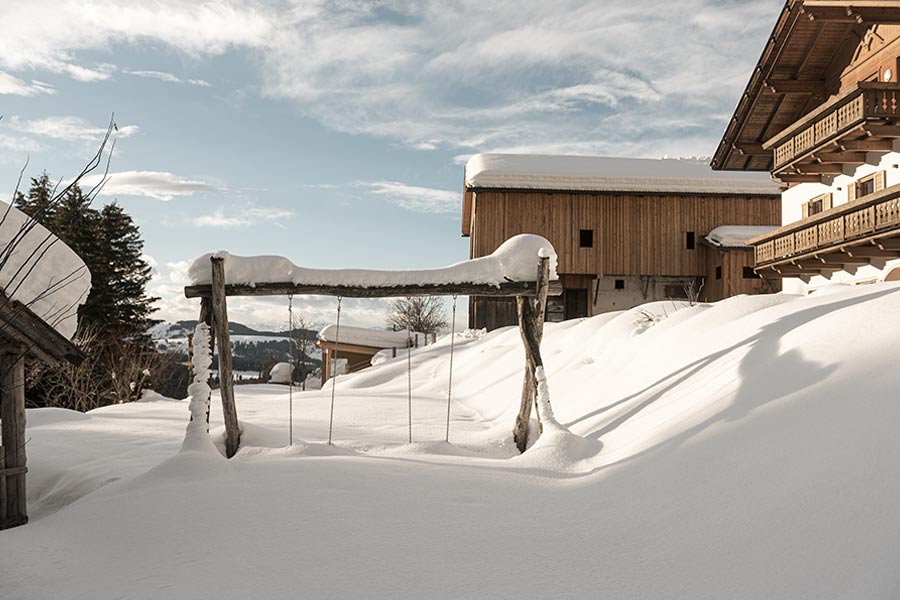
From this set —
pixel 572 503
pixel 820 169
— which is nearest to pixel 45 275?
pixel 572 503

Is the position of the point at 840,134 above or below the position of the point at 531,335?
above

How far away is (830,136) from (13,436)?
54.9ft

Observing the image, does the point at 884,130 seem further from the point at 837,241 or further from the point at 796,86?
the point at 796,86

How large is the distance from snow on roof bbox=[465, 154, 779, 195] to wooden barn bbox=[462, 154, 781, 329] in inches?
1.7

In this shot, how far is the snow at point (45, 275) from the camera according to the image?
6.42 metres

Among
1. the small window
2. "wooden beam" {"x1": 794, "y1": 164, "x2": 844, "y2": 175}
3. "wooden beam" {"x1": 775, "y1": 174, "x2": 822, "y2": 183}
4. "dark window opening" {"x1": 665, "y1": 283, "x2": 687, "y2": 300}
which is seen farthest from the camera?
"dark window opening" {"x1": 665, "y1": 283, "x2": 687, "y2": 300}

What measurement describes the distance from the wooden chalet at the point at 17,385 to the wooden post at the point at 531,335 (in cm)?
528

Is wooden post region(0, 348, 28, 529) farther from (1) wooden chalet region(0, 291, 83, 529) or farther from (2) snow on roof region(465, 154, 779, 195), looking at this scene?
(2) snow on roof region(465, 154, 779, 195)

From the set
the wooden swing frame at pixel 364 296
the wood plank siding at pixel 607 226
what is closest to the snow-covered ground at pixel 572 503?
the wooden swing frame at pixel 364 296

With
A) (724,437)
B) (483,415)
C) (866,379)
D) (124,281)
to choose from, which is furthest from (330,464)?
(124,281)

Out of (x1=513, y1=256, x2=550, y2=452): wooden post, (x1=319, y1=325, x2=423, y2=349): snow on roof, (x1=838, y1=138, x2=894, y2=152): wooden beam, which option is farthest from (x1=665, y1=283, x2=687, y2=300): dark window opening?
(x1=513, y1=256, x2=550, y2=452): wooden post

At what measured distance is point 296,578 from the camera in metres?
4.46

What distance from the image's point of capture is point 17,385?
22.7 feet

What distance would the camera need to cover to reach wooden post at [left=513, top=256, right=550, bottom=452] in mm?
9070
